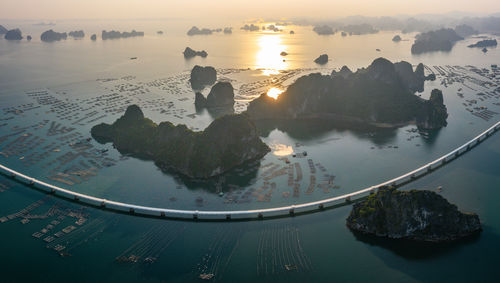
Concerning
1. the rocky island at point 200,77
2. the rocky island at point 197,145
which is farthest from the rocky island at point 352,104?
the rocky island at point 200,77

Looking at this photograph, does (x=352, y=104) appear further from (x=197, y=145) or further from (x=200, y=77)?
(x=200, y=77)

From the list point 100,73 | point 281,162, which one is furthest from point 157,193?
point 100,73

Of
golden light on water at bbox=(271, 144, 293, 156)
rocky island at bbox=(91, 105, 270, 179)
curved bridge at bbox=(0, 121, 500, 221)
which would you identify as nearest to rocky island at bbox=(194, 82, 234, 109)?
rocky island at bbox=(91, 105, 270, 179)

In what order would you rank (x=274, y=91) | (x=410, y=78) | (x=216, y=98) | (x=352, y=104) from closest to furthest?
(x=352, y=104) → (x=216, y=98) → (x=410, y=78) → (x=274, y=91)

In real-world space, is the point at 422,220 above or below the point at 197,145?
below

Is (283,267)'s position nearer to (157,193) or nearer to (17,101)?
(157,193)

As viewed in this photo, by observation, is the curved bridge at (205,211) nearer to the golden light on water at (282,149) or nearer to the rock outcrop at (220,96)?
the golden light on water at (282,149)

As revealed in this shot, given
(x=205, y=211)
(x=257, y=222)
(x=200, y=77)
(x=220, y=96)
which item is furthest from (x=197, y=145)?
(x=200, y=77)
